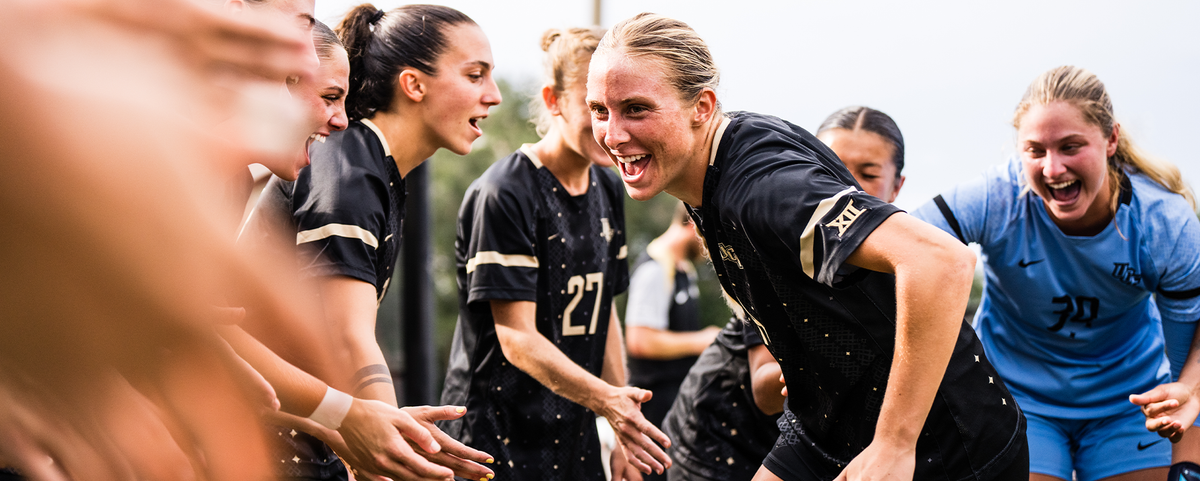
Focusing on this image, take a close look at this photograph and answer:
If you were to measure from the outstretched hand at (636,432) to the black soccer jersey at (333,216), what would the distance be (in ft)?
2.75

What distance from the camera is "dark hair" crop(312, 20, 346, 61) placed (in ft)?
8.20

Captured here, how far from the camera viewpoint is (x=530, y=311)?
9.60ft

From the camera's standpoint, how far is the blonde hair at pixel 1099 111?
3070 mm

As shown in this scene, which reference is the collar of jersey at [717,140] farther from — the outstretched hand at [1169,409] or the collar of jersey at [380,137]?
the outstretched hand at [1169,409]

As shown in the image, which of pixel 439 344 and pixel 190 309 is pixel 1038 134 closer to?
pixel 190 309

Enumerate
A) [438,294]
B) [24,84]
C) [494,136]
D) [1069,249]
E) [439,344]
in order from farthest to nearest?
1. [494,136]
2. [438,294]
3. [439,344]
4. [1069,249]
5. [24,84]

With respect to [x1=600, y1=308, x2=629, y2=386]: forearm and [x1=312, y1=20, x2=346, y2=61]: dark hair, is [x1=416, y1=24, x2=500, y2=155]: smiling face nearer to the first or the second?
[x1=312, y1=20, x2=346, y2=61]: dark hair

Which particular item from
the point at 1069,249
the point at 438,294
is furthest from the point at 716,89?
the point at 438,294

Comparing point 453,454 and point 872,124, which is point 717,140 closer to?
point 453,454

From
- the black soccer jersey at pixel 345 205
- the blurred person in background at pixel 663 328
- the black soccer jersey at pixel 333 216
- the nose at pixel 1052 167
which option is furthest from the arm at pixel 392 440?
the blurred person in background at pixel 663 328

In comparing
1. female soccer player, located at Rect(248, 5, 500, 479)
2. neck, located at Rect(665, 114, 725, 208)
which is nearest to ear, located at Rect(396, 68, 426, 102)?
female soccer player, located at Rect(248, 5, 500, 479)

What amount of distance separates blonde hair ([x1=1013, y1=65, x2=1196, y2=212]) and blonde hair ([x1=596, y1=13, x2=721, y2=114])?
1547mm

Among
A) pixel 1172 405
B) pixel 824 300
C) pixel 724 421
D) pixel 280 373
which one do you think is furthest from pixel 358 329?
pixel 1172 405

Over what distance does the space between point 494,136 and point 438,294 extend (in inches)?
295
